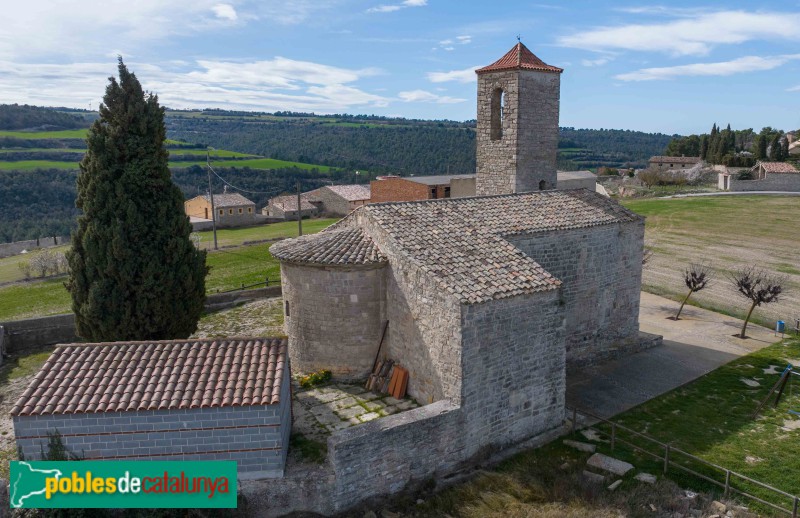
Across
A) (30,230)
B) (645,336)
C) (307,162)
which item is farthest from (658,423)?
(307,162)

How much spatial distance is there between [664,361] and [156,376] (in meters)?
13.8

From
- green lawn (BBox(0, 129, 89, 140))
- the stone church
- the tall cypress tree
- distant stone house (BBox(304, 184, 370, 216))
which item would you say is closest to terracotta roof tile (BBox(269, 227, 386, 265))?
the stone church

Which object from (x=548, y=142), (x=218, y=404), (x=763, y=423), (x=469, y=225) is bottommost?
(x=763, y=423)

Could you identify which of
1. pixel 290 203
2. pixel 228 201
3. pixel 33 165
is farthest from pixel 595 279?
pixel 33 165

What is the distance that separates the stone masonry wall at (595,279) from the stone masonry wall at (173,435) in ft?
25.0

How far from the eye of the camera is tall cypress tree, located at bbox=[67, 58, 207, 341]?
13500 millimetres

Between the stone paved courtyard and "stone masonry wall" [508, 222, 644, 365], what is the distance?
5140mm

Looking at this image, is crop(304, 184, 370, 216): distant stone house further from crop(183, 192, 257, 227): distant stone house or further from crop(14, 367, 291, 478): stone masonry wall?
crop(14, 367, 291, 478): stone masonry wall

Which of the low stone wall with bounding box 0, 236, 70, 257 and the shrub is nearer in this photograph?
the shrub

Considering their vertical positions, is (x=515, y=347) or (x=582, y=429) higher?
(x=515, y=347)

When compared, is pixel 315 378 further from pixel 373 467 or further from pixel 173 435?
pixel 173 435

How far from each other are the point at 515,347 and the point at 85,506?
26.8 feet

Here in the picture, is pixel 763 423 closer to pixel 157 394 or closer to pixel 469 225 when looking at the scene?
pixel 469 225

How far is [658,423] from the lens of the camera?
41.3 feet
